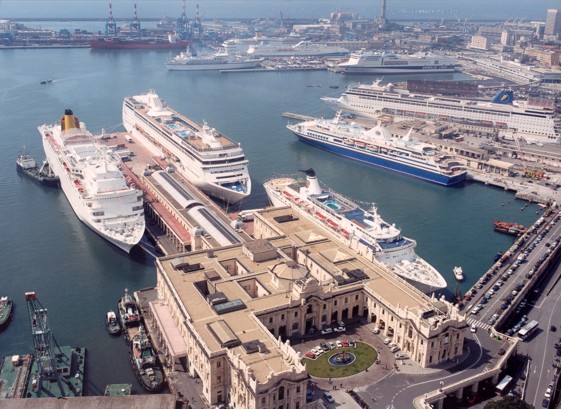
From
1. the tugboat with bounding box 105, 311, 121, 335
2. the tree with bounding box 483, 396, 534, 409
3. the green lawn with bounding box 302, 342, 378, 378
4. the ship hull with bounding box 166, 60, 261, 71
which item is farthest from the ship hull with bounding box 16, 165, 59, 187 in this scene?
the ship hull with bounding box 166, 60, 261, 71

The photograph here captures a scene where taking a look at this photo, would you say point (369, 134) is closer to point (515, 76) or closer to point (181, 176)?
point (181, 176)

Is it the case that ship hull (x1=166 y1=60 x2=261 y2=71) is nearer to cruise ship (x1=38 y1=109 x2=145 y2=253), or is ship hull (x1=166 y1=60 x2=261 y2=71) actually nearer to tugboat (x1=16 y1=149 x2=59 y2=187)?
tugboat (x1=16 y1=149 x2=59 y2=187)

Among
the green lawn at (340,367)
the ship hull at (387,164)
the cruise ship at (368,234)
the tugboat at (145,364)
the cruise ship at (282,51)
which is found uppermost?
the cruise ship at (282,51)

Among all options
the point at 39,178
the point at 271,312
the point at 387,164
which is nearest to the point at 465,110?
the point at 387,164

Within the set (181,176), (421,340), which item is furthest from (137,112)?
(421,340)

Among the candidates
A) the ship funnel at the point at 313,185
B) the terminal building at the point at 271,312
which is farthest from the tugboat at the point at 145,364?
the ship funnel at the point at 313,185

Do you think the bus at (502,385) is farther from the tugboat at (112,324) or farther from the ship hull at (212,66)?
the ship hull at (212,66)

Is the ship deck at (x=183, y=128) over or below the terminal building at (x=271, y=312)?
over
